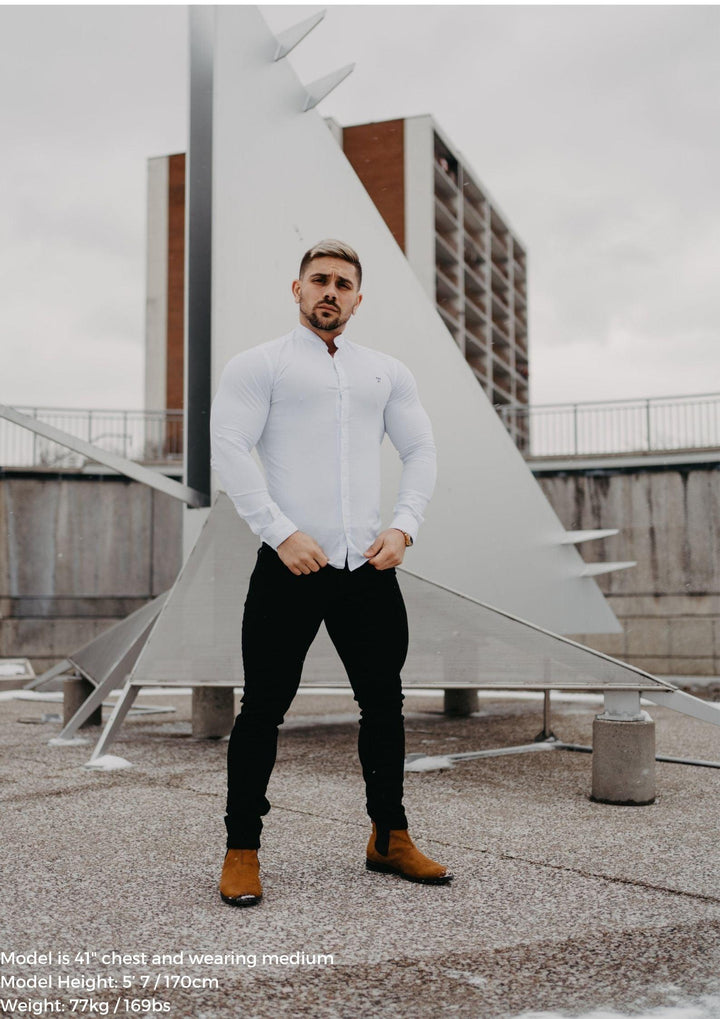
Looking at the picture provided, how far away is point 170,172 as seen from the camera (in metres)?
33.1

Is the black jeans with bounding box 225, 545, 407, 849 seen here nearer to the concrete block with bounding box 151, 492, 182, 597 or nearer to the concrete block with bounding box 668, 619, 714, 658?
the concrete block with bounding box 151, 492, 182, 597

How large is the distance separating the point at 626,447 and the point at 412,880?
13863mm

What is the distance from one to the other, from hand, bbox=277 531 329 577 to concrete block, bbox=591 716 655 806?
6.32 ft

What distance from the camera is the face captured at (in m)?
2.41

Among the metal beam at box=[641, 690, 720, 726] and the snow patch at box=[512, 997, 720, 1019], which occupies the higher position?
the metal beam at box=[641, 690, 720, 726]

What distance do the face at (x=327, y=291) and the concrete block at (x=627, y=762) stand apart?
6.83 feet

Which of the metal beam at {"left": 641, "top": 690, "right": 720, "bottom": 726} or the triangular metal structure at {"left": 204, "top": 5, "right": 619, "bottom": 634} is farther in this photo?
the triangular metal structure at {"left": 204, "top": 5, "right": 619, "bottom": 634}

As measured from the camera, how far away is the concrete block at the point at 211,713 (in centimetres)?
572

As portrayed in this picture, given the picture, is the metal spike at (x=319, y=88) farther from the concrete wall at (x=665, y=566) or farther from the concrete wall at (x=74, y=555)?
the concrete wall at (x=665, y=566)

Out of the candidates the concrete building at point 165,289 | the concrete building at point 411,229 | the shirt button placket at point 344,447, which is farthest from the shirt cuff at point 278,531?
the concrete building at point 165,289

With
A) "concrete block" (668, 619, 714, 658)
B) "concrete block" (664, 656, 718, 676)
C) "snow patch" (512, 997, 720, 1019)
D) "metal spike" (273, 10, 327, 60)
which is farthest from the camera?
"concrete block" (668, 619, 714, 658)

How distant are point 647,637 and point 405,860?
1232 centimetres

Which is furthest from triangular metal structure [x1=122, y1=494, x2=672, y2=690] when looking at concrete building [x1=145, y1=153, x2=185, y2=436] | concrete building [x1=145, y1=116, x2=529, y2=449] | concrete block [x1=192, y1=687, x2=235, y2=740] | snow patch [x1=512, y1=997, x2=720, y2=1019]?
concrete building [x1=145, y1=153, x2=185, y2=436]

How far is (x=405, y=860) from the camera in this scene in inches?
96.8
